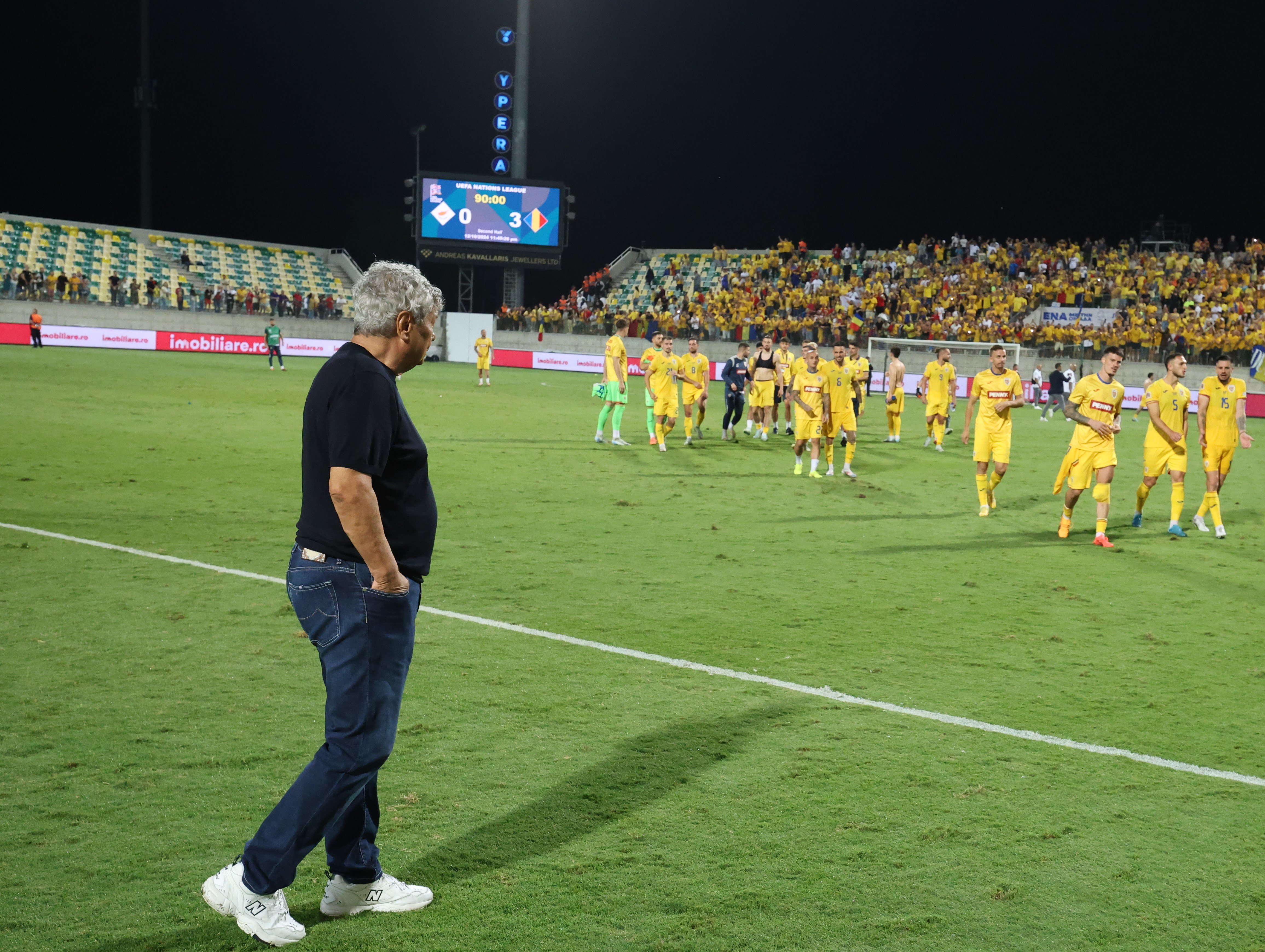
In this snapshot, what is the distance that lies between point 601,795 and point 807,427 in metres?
12.6

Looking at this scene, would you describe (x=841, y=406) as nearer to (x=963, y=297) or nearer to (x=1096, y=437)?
(x=1096, y=437)

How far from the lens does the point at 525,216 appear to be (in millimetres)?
51000

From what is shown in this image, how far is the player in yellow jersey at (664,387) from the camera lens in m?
18.9

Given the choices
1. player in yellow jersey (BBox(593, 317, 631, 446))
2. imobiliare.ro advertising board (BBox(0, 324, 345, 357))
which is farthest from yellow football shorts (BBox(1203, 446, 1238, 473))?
imobiliare.ro advertising board (BBox(0, 324, 345, 357))

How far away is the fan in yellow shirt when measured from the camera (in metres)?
16.8

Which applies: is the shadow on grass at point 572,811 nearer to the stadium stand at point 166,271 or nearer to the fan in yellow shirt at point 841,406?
the fan in yellow shirt at point 841,406

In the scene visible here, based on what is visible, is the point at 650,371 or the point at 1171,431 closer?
the point at 1171,431

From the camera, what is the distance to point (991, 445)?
13.8 meters

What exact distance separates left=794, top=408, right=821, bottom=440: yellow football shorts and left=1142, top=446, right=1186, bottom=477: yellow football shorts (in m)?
5.17

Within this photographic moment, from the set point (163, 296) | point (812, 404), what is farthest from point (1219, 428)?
point (163, 296)

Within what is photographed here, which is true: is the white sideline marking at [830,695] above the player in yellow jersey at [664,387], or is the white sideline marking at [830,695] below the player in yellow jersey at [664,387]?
below

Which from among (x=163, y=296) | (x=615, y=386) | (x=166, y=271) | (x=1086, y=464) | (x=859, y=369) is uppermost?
(x=166, y=271)

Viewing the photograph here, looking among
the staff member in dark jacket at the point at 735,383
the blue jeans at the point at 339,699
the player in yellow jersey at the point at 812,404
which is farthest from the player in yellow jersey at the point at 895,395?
the blue jeans at the point at 339,699

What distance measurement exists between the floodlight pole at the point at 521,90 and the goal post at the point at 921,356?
19.6m
